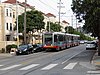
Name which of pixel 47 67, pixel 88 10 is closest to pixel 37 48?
pixel 88 10

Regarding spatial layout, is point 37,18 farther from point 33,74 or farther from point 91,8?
point 33,74

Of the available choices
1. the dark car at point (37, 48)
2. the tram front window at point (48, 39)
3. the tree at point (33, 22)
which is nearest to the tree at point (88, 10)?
the tram front window at point (48, 39)

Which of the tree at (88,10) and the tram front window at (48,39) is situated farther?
the tram front window at (48,39)

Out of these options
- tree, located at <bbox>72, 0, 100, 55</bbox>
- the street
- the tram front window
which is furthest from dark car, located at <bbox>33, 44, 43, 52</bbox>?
the street

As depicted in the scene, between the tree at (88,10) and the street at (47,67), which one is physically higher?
the tree at (88,10)

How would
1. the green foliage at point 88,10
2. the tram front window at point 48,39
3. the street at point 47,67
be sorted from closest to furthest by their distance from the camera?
the street at point 47,67 → the green foliage at point 88,10 → the tram front window at point 48,39

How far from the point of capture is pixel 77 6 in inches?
1307

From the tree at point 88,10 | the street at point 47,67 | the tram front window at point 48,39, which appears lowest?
the street at point 47,67

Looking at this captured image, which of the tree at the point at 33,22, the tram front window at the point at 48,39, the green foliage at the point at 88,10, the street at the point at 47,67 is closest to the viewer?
the street at the point at 47,67

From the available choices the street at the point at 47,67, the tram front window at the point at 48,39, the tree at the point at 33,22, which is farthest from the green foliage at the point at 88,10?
the tree at the point at 33,22

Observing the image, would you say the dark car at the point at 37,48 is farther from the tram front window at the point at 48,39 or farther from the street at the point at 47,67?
the street at the point at 47,67

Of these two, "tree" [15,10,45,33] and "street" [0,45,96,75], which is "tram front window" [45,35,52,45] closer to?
"tree" [15,10,45,33]

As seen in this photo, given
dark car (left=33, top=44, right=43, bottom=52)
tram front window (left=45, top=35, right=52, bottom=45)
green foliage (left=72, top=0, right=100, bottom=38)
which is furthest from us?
dark car (left=33, top=44, right=43, bottom=52)

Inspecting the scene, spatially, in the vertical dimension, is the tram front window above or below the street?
above
